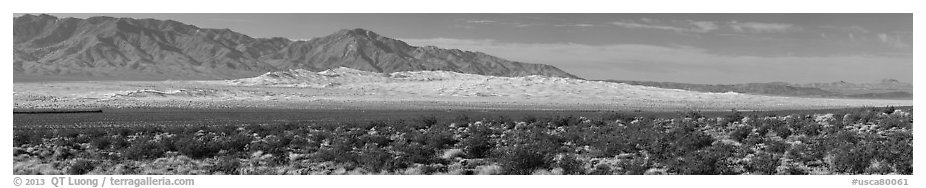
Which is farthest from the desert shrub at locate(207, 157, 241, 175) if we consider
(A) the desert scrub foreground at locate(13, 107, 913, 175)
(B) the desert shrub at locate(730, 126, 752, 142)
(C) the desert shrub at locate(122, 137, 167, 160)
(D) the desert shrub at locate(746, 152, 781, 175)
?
(B) the desert shrub at locate(730, 126, 752, 142)

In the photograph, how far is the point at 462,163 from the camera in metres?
22.4

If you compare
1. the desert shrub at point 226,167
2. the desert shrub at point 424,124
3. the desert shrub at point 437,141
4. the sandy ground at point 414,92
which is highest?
the sandy ground at point 414,92

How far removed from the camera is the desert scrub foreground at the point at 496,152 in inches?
808

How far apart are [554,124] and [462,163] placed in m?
15.9

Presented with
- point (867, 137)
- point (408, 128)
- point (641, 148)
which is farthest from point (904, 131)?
point (408, 128)

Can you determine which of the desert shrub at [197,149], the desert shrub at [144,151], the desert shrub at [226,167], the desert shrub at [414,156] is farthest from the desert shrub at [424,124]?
the desert shrub at [226,167]

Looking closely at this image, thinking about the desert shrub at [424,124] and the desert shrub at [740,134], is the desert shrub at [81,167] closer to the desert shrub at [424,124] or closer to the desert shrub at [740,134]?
the desert shrub at [424,124]

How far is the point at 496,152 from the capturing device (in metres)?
23.5

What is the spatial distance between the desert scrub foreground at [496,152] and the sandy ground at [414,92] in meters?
54.5

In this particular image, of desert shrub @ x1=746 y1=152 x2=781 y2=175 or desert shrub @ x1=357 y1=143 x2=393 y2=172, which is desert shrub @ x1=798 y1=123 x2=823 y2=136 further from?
desert shrub @ x1=357 y1=143 x2=393 y2=172

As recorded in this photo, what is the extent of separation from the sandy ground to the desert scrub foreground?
179ft

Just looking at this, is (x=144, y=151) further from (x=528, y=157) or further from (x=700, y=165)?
(x=700, y=165)

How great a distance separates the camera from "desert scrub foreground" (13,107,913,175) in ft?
67.3

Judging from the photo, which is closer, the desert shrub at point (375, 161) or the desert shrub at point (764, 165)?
the desert shrub at point (764, 165)
